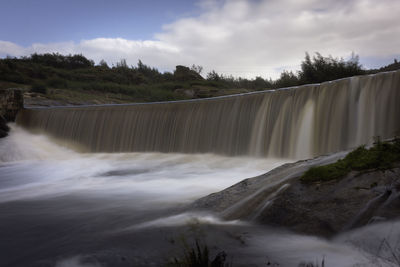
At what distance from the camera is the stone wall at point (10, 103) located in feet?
48.8

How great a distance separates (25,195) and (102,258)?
13.3 ft

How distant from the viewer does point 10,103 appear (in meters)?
14.9

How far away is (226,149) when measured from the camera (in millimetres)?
10008

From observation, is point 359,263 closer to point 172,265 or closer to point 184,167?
point 172,265

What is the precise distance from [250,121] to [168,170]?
2892mm

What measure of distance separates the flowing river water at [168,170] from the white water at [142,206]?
0.05 ft

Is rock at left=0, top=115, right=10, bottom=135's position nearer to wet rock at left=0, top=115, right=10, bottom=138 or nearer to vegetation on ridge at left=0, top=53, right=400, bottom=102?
wet rock at left=0, top=115, right=10, bottom=138

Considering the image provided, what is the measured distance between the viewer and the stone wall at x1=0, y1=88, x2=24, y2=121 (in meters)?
14.9

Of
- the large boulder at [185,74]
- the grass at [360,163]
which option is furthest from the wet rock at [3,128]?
the large boulder at [185,74]

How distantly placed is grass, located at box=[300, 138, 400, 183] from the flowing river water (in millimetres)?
586

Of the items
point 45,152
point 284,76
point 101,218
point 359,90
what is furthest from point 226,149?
point 284,76

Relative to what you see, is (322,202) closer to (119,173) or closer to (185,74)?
(119,173)

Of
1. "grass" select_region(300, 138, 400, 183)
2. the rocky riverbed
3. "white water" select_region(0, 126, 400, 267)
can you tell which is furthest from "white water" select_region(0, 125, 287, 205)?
"grass" select_region(300, 138, 400, 183)

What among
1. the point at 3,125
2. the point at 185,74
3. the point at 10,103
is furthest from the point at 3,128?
the point at 185,74
